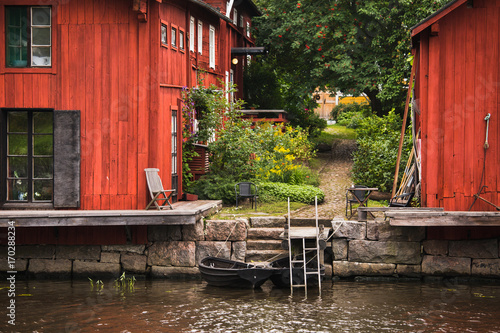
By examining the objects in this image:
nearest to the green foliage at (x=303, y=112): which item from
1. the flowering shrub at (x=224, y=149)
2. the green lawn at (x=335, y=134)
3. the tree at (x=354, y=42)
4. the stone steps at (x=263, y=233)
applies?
the green lawn at (x=335, y=134)

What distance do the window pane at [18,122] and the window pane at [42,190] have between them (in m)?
1.22

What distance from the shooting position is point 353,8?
2469 centimetres

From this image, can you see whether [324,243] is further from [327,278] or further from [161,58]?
[161,58]

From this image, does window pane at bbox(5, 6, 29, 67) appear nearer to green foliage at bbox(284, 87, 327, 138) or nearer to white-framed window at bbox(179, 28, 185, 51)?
white-framed window at bbox(179, 28, 185, 51)

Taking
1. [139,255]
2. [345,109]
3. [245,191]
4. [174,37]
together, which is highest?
[174,37]

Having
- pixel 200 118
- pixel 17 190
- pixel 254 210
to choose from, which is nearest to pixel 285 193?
pixel 254 210

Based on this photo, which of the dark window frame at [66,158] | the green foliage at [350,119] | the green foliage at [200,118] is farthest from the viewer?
the green foliage at [350,119]

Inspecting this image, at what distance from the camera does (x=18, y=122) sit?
14.3m

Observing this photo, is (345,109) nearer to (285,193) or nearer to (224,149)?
(285,193)

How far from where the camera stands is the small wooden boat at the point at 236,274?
13.2 meters

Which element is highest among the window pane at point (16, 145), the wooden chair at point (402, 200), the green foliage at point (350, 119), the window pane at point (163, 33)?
the window pane at point (163, 33)

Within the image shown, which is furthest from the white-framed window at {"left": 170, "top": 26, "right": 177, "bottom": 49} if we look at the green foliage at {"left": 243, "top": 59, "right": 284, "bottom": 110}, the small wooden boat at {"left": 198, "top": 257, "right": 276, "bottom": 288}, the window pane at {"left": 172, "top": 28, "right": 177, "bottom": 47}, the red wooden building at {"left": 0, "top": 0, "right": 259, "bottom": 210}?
the green foliage at {"left": 243, "top": 59, "right": 284, "bottom": 110}

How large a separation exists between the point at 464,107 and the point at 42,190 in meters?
9.42

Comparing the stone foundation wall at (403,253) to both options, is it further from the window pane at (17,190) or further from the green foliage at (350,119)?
the green foliage at (350,119)
